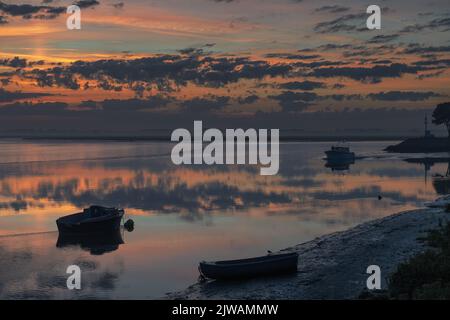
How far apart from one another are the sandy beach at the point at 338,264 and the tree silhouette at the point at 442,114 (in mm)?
148498

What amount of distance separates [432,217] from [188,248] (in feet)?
77.2

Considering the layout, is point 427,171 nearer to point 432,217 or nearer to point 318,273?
point 432,217

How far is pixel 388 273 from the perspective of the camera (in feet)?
95.7

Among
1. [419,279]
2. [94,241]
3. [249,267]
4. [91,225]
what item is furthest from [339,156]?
[419,279]

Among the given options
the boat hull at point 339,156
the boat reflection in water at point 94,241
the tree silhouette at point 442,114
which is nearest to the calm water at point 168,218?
the boat reflection in water at point 94,241

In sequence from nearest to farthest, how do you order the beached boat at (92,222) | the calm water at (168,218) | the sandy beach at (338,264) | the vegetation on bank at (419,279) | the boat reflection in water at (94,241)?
1. the vegetation on bank at (419,279)
2. the sandy beach at (338,264)
3. the calm water at (168,218)
4. the boat reflection in water at (94,241)
5. the beached boat at (92,222)

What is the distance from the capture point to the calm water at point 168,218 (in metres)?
31.1

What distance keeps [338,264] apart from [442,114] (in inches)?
6578

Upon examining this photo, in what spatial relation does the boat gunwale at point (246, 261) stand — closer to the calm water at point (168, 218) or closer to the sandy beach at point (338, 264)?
the sandy beach at point (338, 264)

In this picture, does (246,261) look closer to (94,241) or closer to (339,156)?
(94,241)

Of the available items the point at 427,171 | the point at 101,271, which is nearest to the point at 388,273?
the point at 101,271

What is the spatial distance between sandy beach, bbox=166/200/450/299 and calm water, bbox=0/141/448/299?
7.38ft

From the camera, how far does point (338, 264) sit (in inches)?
1268

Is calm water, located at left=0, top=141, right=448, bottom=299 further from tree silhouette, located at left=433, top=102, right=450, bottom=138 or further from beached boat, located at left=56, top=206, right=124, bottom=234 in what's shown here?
tree silhouette, located at left=433, top=102, right=450, bottom=138
